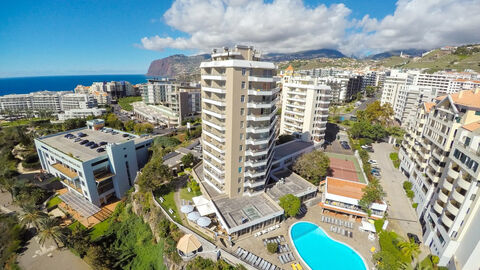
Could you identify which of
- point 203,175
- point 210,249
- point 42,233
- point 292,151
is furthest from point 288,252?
point 42,233

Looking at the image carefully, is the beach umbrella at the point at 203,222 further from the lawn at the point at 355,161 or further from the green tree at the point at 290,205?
the lawn at the point at 355,161

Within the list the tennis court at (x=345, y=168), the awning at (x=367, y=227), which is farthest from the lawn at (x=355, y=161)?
the awning at (x=367, y=227)

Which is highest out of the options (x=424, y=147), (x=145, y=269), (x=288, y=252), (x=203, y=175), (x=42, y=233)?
(x=424, y=147)

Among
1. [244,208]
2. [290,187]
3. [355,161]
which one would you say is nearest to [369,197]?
[290,187]

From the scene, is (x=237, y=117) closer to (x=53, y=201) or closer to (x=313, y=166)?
(x=313, y=166)

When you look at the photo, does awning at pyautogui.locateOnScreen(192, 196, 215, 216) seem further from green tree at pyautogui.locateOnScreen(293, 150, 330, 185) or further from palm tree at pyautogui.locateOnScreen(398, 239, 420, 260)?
palm tree at pyautogui.locateOnScreen(398, 239, 420, 260)

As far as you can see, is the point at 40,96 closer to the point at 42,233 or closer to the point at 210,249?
the point at 42,233

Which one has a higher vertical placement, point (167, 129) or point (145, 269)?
point (167, 129)
